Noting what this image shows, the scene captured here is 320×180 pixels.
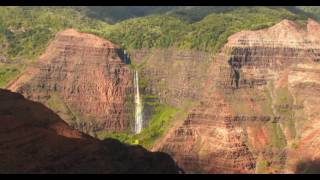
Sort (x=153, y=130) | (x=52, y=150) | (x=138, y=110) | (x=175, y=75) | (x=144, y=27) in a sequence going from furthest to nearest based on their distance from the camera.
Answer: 1. (x=144, y=27)
2. (x=138, y=110)
3. (x=175, y=75)
4. (x=153, y=130)
5. (x=52, y=150)

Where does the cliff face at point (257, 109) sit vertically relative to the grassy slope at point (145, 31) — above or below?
below

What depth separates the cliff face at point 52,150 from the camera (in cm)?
5297

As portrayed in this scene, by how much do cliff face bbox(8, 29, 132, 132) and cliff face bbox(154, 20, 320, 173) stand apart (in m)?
14.7

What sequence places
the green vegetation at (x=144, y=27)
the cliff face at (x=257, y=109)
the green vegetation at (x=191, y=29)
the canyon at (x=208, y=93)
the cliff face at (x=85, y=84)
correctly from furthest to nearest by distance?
the green vegetation at (x=144, y=27)
the green vegetation at (x=191, y=29)
the cliff face at (x=85, y=84)
the canyon at (x=208, y=93)
the cliff face at (x=257, y=109)

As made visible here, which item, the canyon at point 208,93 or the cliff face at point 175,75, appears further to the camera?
the cliff face at point 175,75

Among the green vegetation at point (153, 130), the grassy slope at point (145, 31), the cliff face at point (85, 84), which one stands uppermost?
the grassy slope at point (145, 31)

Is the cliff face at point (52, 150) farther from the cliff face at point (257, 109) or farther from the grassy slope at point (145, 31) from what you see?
the grassy slope at point (145, 31)


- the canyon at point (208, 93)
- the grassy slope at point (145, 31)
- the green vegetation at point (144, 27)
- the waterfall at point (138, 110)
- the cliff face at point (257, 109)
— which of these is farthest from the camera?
the green vegetation at point (144, 27)

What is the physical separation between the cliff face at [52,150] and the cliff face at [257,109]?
37.7 m

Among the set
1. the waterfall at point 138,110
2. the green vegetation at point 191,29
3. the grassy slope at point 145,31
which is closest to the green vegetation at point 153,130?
the grassy slope at point 145,31

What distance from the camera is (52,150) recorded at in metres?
54.8

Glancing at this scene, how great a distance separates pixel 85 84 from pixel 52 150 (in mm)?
59179

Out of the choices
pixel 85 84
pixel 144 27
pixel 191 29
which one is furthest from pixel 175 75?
pixel 144 27

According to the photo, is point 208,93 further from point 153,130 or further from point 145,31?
point 145,31
